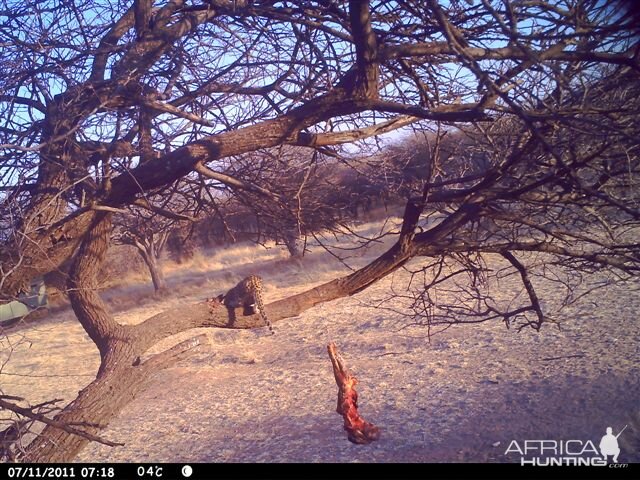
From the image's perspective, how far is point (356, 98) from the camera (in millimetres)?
3844

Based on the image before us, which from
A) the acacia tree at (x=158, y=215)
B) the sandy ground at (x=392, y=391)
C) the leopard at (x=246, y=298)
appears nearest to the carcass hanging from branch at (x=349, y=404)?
the sandy ground at (x=392, y=391)

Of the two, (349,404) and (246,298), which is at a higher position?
(246,298)

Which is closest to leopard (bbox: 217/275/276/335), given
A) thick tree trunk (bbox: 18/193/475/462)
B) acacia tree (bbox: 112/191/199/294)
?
thick tree trunk (bbox: 18/193/475/462)

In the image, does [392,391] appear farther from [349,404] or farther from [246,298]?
[246,298]

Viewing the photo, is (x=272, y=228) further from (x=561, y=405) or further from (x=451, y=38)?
Result: (x=561, y=405)

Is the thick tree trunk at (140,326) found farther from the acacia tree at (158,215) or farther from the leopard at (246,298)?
the acacia tree at (158,215)

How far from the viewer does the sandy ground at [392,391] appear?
21.5 ft

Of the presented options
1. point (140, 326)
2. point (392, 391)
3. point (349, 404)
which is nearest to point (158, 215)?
point (140, 326)

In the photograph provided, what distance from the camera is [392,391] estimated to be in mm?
9305

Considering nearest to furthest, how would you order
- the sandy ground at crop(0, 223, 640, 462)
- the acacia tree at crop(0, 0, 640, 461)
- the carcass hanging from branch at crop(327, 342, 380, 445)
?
the acacia tree at crop(0, 0, 640, 461)
the carcass hanging from branch at crop(327, 342, 380, 445)
the sandy ground at crop(0, 223, 640, 462)

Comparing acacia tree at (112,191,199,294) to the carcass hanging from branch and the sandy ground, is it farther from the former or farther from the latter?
the carcass hanging from branch

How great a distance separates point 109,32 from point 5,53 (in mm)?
878

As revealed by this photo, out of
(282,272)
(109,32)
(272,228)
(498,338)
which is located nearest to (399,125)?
(272,228)

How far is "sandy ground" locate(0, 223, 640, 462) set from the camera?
6.55 meters
